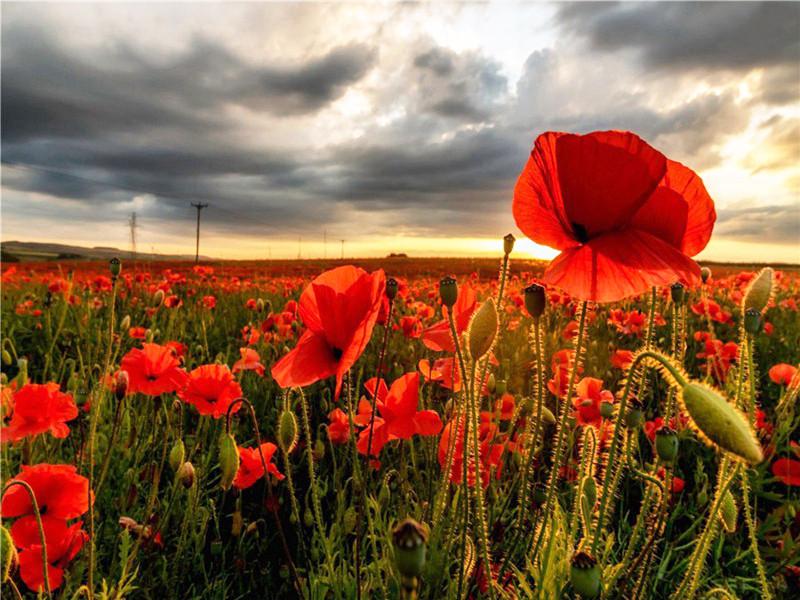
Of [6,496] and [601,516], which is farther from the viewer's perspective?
[6,496]

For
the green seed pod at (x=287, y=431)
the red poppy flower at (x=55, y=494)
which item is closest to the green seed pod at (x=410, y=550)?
the green seed pod at (x=287, y=431)

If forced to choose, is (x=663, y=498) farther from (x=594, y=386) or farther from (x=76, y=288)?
(x=76, y=288)

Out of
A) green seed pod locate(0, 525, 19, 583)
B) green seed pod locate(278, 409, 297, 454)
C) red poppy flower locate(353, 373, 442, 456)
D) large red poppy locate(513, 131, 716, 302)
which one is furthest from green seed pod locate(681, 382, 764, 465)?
green seed pod locate(0, 525, 19, 583)

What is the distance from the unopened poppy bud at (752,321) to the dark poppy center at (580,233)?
2.05 feet

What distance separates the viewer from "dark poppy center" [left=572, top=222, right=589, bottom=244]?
3.32ft

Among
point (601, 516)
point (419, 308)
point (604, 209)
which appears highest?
point (604, 209)

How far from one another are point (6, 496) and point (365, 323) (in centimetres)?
120

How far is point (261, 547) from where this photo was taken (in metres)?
1.95

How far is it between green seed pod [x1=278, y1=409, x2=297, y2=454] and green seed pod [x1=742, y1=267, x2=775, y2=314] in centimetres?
121

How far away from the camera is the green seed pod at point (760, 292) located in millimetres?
1333

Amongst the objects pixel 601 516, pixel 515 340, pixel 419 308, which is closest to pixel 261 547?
pixel 601 516

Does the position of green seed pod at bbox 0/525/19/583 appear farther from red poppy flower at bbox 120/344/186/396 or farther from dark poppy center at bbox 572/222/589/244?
dark poppy center at bbox 572/222/589/244

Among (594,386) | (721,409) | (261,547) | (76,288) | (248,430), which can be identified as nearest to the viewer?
(721,409)

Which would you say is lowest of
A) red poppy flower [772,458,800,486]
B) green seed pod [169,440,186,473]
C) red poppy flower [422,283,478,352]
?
red poppy flower [772,458,800,486]
